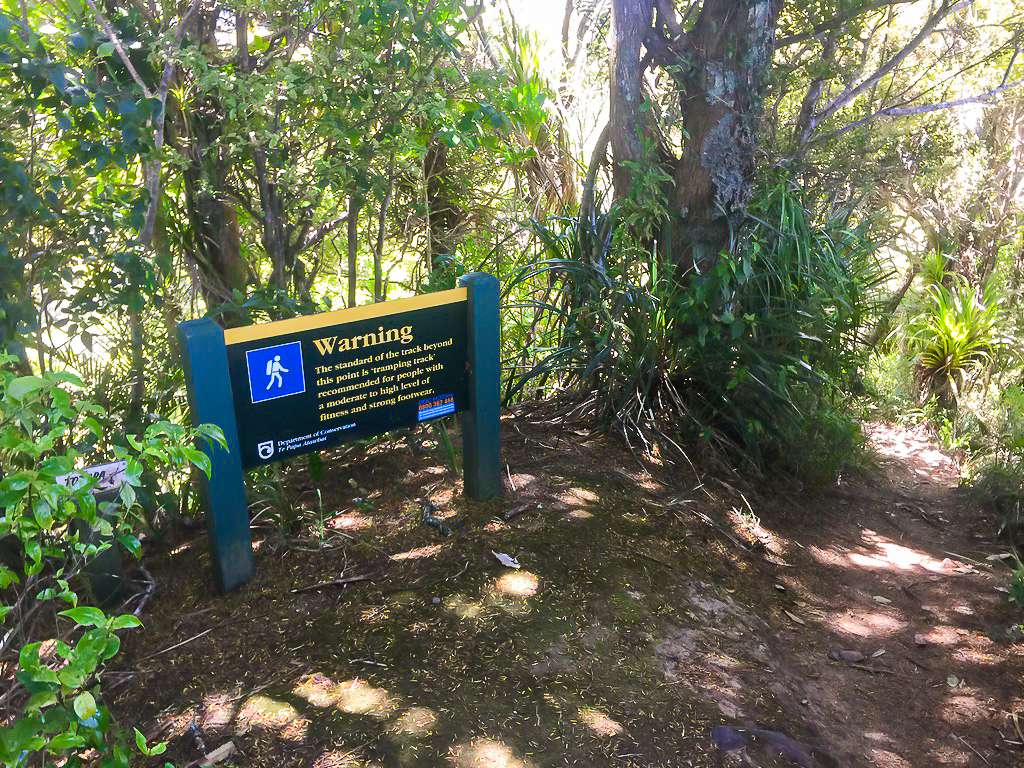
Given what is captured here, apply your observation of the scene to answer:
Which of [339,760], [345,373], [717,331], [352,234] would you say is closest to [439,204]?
[352,234]

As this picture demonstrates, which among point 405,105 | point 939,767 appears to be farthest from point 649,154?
point 939,767

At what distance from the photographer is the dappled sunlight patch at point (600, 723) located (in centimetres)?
300

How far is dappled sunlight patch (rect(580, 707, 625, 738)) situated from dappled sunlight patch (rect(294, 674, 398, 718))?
67 cm

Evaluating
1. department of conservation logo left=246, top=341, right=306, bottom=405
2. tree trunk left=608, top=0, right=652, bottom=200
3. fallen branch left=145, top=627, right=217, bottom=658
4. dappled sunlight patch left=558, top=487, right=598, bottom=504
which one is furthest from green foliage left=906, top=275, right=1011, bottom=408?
fallen branch left=145, top=627, right=217, bottom=658

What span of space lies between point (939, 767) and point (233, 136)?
13.2 feet

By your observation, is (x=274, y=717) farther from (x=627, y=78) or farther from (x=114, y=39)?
(x=627, y=78)

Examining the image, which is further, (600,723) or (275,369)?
(275,369)

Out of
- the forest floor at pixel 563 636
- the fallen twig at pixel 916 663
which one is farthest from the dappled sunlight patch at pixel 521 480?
the fallen twig at pixel 916 663

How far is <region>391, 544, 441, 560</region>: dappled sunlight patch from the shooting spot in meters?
3.94

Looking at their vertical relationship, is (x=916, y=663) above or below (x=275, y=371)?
below

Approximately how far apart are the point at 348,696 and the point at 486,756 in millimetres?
553

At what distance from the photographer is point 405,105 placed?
4.17 meters

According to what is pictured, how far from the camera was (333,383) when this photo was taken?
376cm

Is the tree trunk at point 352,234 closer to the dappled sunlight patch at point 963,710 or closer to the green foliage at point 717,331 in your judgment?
the green foliage at point 717,331
